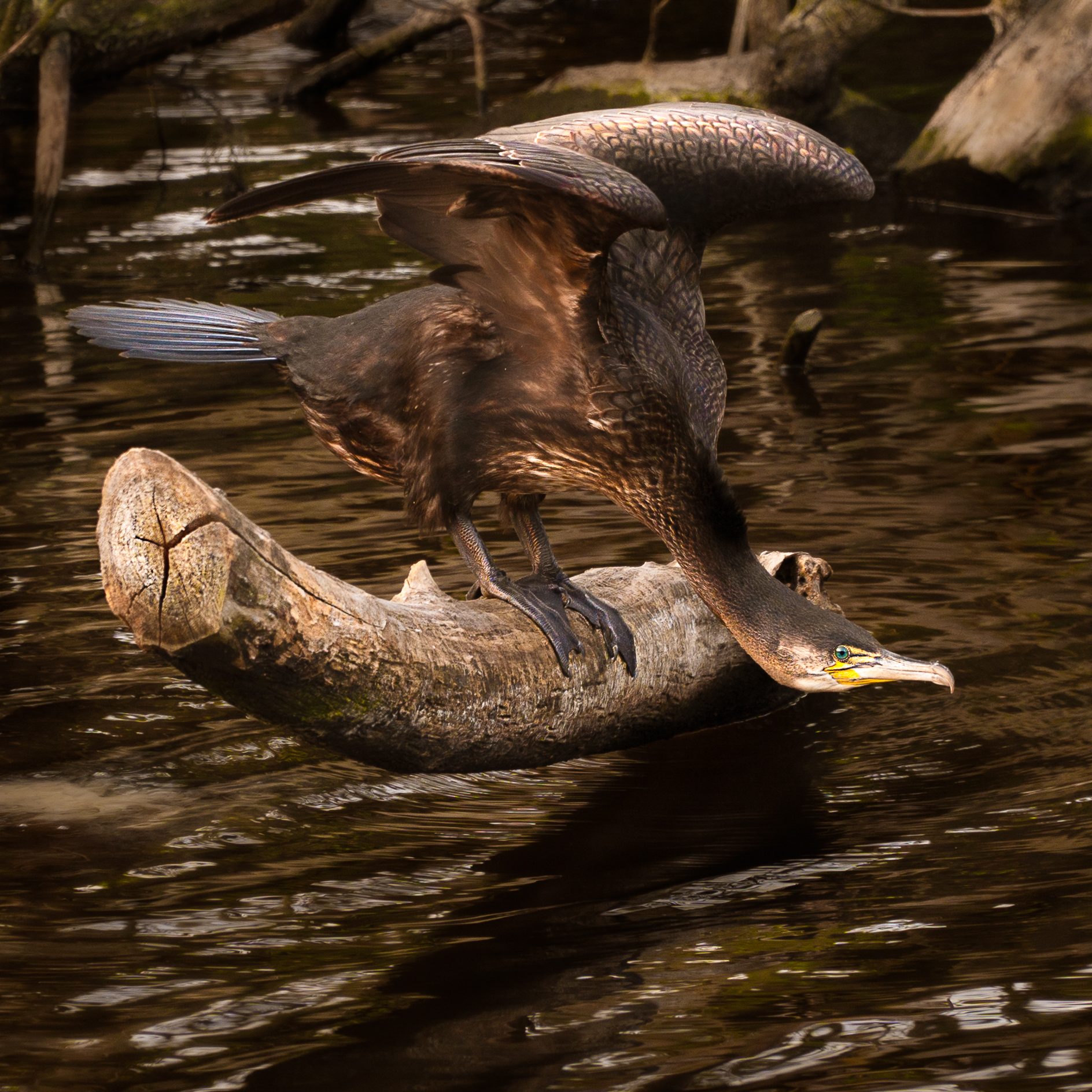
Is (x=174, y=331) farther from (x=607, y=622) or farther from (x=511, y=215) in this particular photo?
(x=607, y=622)

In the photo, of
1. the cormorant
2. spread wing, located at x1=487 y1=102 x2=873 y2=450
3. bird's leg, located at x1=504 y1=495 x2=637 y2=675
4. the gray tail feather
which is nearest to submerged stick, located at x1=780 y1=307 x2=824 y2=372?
spread wing, located at x1=487 y1=102 x2=873 y2=450

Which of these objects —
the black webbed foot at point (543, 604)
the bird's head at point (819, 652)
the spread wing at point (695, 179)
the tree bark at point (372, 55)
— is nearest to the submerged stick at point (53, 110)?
the tree bark at point (372, 55)

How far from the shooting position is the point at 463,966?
3195 mm

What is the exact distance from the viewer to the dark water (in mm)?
2869

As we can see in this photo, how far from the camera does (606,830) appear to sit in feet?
12.8

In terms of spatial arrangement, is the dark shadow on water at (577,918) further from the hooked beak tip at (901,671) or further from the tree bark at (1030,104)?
the tree bark at (1030,104)

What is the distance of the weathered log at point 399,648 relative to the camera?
3027 millimetres

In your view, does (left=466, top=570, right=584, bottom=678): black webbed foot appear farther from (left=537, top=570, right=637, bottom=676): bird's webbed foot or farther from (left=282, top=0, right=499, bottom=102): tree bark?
(left=282, top=0, right=499, bottom=102): tree bark

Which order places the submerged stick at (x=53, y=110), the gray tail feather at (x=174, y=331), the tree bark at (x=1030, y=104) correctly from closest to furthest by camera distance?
the gray tail feather at (x=174, y=331) < the submerged stick at (x=53, y=110) < the tree bark at (x=1030, y=104)

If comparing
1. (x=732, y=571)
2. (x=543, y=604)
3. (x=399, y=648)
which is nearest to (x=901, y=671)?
(x=732, y=571)

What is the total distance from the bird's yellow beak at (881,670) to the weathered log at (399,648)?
1.58 feet

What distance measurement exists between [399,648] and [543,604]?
26.0 inches

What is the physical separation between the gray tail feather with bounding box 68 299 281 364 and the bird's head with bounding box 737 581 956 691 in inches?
58.8

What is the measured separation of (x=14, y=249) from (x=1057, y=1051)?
30.8ft
